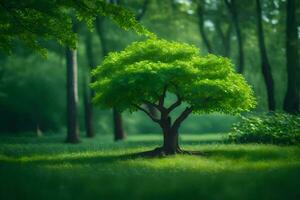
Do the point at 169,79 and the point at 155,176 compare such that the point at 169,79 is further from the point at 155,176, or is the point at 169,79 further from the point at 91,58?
the point at 91,58

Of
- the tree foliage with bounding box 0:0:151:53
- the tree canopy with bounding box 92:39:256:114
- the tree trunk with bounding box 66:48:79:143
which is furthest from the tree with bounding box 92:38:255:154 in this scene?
the tree trunk with bounding box 66:48:79:143

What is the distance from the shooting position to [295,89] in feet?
102

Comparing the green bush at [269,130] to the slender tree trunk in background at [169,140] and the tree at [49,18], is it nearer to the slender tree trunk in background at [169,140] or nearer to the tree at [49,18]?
the slender tree trunk in background at [169,140]

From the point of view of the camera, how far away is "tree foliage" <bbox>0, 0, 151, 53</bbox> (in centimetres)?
Result: 2069

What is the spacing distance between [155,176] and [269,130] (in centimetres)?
1438

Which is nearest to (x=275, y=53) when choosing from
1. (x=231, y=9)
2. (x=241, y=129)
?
(x=231, y=9)

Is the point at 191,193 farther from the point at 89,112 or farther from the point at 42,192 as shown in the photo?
the point at 89,112

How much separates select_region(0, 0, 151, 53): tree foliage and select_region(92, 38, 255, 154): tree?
124cm

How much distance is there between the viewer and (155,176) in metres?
14.4

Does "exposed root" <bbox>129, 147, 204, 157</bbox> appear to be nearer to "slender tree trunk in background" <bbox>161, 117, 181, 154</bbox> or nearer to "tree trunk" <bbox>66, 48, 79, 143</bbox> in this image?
"slender tree trunk in background" <bbox>161, 117, 181, 154</bbox>

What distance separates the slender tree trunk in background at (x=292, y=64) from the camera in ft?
102

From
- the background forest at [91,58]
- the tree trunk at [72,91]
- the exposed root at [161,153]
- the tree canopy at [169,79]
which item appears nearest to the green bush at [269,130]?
the tree canopy at [169,79]

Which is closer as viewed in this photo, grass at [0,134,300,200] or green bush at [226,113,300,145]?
grass at [0,134,300,200]

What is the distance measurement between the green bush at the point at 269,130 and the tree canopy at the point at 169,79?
4.90 metres
